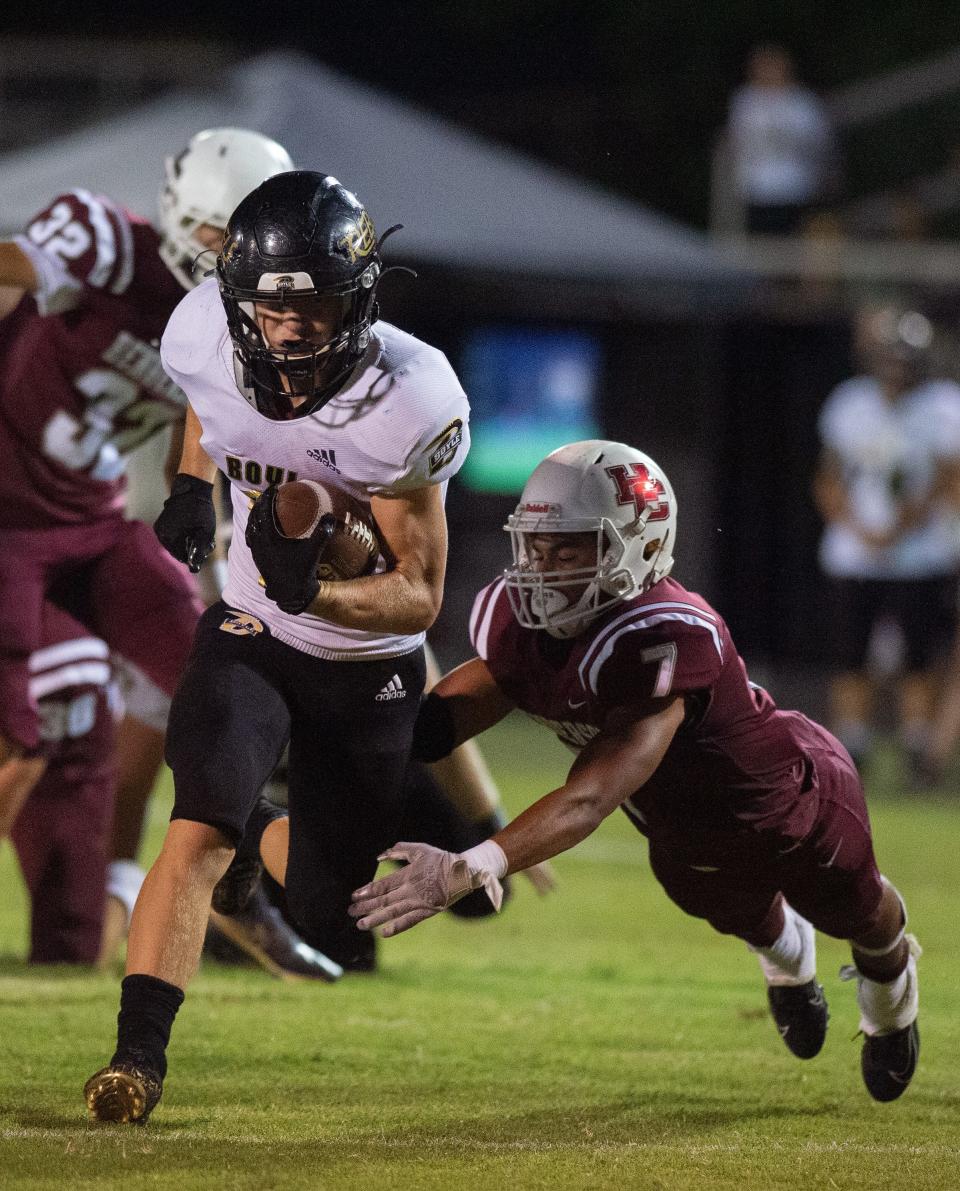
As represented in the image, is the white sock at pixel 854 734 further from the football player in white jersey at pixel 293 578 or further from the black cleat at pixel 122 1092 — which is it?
the black cleat at pixel 122 1092

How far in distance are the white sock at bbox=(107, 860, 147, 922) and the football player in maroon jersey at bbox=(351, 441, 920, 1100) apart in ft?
5.94

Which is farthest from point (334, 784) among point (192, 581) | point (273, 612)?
point (192, 581)

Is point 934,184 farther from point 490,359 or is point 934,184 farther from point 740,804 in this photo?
point 740,804

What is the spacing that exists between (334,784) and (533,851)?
2.04 ft

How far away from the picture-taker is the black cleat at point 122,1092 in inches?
139

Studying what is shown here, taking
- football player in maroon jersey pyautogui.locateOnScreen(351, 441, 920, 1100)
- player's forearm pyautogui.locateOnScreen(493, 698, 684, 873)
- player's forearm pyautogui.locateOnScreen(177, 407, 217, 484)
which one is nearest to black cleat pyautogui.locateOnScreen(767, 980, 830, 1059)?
football player in maroon jersey pyautogui.locateOnScreen(351, 441, 920, 1100)

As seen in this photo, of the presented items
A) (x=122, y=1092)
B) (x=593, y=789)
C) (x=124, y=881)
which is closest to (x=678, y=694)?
(x=593, y=789)

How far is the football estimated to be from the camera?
3.78 meters

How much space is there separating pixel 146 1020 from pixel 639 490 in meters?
1.39

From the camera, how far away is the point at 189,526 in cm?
397

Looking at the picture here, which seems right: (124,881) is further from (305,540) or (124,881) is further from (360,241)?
(360,241)

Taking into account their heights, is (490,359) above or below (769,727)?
below

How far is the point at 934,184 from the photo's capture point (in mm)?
12484

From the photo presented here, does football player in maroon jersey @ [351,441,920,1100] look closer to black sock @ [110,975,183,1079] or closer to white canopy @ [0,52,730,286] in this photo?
black sock @ [110,975,183,1079]
